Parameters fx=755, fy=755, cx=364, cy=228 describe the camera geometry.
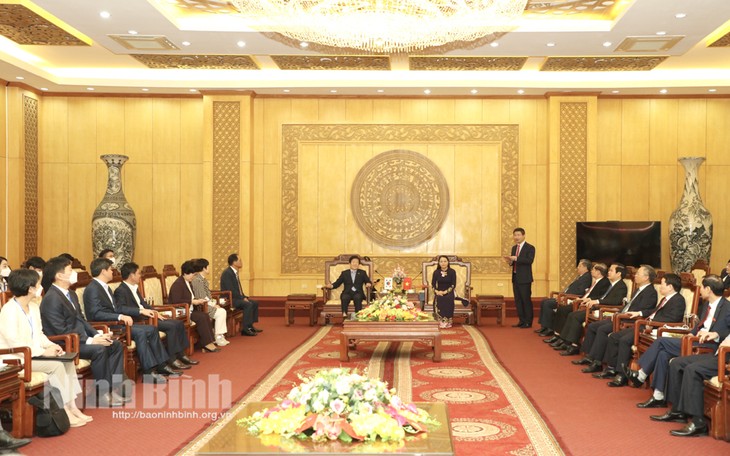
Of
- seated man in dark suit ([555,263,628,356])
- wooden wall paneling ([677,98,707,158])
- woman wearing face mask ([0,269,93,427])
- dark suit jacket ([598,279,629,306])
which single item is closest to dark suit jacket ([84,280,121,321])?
woman wearing face mask ([0,269,93,427])

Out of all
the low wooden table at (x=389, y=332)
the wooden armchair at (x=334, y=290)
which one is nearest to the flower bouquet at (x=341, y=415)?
the low wooden table at (x=389, y=332)

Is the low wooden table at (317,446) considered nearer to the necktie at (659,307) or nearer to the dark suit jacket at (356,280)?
the necktie at (659,307)

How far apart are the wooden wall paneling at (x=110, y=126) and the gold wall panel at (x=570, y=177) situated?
7.65 m

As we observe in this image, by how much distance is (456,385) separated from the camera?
6941 millimetres

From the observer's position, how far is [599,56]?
10.9 m

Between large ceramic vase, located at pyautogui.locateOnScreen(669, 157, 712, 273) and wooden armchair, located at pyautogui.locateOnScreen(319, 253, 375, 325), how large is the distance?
194 inches

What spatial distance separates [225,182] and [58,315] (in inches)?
276

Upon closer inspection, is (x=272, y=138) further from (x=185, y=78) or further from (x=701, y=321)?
(x=701, y=321)

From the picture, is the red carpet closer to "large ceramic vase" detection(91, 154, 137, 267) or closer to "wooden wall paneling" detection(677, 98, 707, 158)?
"wooden wall paneling" detection(677, 98, 707, 158)

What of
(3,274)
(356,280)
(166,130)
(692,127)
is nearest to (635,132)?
(692,127)

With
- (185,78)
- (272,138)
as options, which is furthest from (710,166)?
(185,78)

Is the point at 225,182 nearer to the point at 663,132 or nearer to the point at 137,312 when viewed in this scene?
the point at 137,312

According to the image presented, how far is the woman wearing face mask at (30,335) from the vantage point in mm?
5312

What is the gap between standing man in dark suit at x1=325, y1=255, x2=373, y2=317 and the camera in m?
11.3
